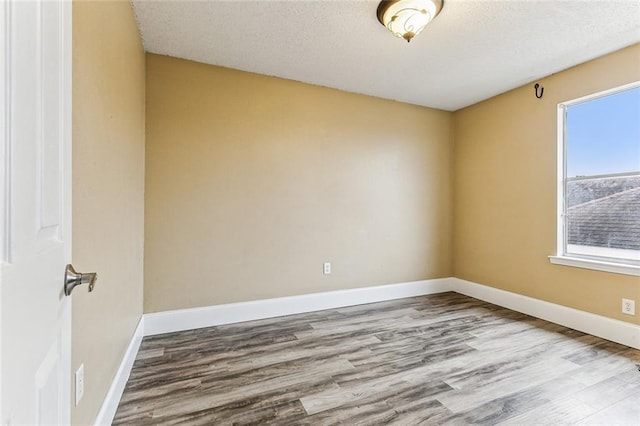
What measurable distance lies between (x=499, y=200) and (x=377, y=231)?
147 centimetres

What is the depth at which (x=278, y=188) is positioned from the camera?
291cm

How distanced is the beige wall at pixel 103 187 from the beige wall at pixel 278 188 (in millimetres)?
458

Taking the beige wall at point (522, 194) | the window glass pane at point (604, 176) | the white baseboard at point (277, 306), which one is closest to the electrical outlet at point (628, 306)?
the beige wall at point (522, 194)

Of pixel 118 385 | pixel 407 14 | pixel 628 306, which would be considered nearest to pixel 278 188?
pixel 407 14

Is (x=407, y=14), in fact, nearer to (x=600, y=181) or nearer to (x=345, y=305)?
(x=600, y=181)

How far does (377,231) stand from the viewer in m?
3.41

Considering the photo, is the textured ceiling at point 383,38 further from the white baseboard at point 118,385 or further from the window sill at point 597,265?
the white baseboard at point 118,385

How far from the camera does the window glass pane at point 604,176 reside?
234 cm

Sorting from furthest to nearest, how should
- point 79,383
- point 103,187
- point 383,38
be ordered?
point 383,38
point 103,187
point 79,383

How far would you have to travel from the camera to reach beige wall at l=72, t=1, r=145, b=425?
1.05m

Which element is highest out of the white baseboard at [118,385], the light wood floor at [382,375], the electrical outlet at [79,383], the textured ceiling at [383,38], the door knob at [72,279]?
the textured ceiling at [383,38]

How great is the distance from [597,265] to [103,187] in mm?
3697

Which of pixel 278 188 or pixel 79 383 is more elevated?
pixel 278 188

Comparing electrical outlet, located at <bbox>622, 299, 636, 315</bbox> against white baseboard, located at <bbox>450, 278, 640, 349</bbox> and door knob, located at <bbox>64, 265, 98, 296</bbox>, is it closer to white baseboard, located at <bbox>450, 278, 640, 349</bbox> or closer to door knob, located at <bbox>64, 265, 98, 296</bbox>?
white baseboard, located at <bbox>450, 278, 640, 349</bbox>
